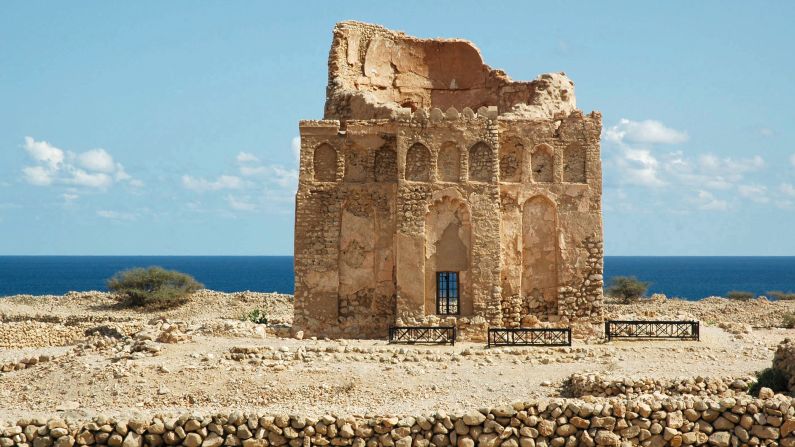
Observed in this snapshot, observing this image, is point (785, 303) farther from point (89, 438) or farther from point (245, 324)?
point (89, 438)

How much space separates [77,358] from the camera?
65.7 ft

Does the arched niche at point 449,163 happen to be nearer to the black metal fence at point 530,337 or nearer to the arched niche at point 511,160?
the arched niche at point 511,160

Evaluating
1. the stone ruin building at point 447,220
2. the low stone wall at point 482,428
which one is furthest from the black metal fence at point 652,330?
the low stone wall at point 482,428

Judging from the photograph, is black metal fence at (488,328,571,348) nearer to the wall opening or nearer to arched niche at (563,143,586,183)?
the wall opening

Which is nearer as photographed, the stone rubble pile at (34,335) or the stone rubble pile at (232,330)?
the stone rubble pile at (232,330)

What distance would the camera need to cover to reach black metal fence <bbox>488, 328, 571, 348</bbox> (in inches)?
859

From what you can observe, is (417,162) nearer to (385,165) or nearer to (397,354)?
(385,165)

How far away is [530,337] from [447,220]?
12.7ft

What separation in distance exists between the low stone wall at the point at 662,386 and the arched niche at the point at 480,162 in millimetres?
9022

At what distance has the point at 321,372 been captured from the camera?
1856 cm

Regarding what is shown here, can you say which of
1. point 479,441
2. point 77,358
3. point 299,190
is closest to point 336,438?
point 479,441

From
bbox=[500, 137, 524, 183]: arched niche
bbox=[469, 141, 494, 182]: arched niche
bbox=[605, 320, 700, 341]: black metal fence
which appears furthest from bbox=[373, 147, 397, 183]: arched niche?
bbox=[605, 320, 700, 341]: black metal fence

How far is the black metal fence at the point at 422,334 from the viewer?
2286cm

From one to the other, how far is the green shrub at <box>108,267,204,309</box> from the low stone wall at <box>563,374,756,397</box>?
102 ft
